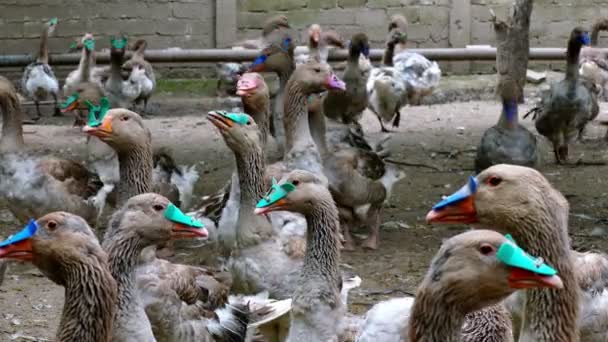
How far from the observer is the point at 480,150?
404 inches

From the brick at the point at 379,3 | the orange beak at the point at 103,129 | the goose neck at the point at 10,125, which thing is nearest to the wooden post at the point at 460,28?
the brick at the point at 379,3

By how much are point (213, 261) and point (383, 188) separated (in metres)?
1.58

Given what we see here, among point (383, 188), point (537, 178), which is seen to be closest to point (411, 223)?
point (383, 188)

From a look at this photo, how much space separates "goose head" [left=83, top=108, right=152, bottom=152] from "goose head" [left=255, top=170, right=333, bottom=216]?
1.49 meters

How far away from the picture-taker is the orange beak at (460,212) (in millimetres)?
4586

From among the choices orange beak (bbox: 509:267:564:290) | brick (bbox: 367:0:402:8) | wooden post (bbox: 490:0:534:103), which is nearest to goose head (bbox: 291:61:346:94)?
orange beak (bbox: 509:267:564:290)

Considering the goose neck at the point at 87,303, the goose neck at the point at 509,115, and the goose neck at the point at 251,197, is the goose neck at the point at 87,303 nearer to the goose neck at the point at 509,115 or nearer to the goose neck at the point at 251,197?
the goose neck at the point at 251,197

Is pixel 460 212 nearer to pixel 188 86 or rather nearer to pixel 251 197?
pixel 251 197

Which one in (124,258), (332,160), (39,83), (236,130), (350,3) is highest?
(236,130)

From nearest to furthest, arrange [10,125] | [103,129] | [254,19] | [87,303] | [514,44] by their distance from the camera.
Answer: [87,303] → [103,129] → [10,125] → [514,44] → [254,19]

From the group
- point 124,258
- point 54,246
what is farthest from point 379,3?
point 54,246

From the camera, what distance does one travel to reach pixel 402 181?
35.2ft

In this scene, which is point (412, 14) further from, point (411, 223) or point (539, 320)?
point (539, 320)

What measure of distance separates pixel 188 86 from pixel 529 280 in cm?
1333
